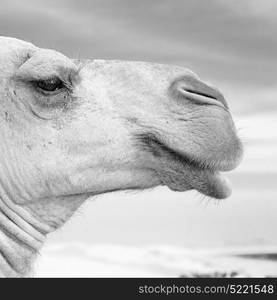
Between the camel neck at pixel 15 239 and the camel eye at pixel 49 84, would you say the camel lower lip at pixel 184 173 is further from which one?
the camel neck at pixel 15 239

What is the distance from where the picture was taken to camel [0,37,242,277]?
17.1 ft

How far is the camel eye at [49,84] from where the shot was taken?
528 cm

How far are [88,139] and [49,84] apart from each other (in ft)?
1.61

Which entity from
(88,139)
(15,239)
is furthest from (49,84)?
(15,239)

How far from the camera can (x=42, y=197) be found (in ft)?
17.4

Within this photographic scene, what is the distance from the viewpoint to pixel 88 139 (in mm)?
5266

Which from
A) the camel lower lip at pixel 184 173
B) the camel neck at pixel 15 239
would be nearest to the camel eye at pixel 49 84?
the camel lower lip at pixel 184 173

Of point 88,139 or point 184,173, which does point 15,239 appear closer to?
point 88,139

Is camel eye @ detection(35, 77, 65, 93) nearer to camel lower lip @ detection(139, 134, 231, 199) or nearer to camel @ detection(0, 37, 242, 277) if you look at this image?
camel @ detection(0, 37, 242, 277)

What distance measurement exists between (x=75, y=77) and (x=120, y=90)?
1.14ft

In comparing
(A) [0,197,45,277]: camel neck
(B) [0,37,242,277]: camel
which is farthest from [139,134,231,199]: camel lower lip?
(A) [0,197,45,277]: camel neck

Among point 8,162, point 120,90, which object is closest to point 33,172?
point 8,162

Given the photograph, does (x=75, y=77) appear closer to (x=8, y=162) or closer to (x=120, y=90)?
(x=120, y=90)

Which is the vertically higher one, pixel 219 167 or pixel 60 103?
pixel 60 103
